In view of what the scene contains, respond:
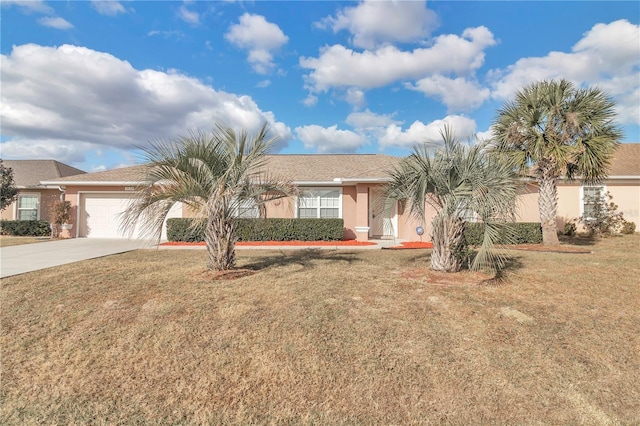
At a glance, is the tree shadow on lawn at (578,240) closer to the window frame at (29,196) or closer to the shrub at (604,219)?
the shrub at (604,219)

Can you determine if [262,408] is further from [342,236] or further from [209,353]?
[342,236]

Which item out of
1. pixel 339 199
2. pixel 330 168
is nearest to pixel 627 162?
pixel 339 199

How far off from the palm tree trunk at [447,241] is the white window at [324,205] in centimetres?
878

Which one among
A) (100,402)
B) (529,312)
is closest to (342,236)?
(529,312)

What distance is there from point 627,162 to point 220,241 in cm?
2106

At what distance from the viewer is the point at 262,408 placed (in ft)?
10.8

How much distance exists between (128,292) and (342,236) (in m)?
9.95

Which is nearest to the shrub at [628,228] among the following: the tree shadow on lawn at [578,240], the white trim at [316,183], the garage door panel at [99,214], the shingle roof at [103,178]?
the tree shadow on lawn at [578,240]

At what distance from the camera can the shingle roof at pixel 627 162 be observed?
16361 mm

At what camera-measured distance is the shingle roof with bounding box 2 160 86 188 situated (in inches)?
828

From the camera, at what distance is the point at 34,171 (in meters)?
22.5

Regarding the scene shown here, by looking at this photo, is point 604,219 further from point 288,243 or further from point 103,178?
point 103,178

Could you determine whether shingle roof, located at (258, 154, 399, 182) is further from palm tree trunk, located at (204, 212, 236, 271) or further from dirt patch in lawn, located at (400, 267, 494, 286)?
dirt patch in lawn, located at (400, 267, 494, 286)

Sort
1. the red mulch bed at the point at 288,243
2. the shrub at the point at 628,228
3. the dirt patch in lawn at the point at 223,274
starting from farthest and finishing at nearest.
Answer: the shrub at the point at 628,228 → the red mulch bed at the point at 288,243 → the dirt patch in lawn at the point at 223,274
